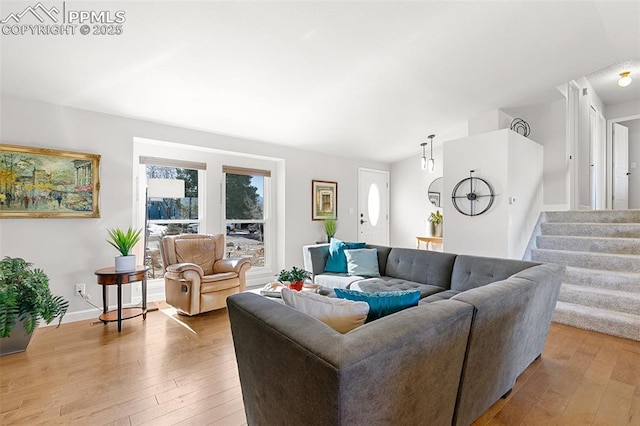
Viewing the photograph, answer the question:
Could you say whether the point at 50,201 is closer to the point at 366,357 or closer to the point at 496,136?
the point at 366,357

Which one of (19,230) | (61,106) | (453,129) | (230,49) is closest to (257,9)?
(230,49)

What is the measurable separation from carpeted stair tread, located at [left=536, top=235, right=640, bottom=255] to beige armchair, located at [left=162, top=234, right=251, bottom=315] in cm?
408

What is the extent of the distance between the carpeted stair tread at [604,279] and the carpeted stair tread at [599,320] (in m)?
0.35

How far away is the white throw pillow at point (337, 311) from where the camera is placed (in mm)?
1270

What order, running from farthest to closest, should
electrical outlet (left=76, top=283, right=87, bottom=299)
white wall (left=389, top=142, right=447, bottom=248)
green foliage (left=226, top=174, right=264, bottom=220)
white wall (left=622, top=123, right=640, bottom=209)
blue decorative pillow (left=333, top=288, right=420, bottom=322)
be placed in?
white wall (left=389, top=142, right=447, bottom=248) → white wall (left=622, top=123, right=640, bottom=209) → green foliage (left=226, top=174, right=264, bottom=220) → electrical outlet (left=76, top=283, right=87, bottom=299) → blue decorative pillow (left=333, top=288, right=420, bottom=322)

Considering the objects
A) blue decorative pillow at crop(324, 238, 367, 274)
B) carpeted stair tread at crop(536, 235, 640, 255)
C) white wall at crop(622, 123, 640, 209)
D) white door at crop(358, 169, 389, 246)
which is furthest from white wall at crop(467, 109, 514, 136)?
white wall at crop(622, 123, 640, 209)

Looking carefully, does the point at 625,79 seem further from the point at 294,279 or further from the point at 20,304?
the point at 20,304

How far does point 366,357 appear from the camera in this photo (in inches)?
34.6

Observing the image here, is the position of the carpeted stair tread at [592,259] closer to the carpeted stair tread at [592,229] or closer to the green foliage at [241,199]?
the carpeted stair tread at [592,229]

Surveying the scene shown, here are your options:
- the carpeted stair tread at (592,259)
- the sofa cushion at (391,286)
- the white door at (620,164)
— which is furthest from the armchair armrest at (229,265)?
the white door at (620,164)

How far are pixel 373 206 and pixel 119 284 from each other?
15.9 ft

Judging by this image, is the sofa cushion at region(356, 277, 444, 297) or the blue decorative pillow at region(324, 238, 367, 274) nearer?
the sofa cushion at region(356, 277, 444, 297)

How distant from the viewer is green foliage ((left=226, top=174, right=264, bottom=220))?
4703 mm

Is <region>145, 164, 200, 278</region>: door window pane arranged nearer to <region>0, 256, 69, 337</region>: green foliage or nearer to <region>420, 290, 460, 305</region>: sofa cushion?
<region>0, 256, 69, 337</region>: green foliage
